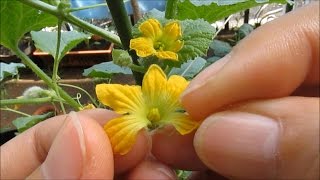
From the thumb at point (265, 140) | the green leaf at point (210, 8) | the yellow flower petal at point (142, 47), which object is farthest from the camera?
the green leaf at point (210, 8)

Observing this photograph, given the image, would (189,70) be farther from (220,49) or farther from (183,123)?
(220,49)

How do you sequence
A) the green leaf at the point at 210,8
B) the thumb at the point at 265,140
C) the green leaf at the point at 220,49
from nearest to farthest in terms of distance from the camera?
the thumb at the point at 265,140 → the green leaf at the point at 210,8 → the green leaf at the point at 220,49

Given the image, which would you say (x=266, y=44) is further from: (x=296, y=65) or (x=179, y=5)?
(x=179, y=5)

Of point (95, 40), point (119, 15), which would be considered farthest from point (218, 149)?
point (95, 40)

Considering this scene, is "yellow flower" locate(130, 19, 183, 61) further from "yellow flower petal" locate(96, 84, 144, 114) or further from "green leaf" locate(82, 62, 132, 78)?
"green leaf" locate(82, 62, 132, 78)

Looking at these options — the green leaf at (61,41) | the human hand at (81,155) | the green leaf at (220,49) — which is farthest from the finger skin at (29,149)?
the green leaf at (220,49)

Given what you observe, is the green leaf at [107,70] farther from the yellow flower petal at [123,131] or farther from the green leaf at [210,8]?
the yellow flower petal at [123,131]
